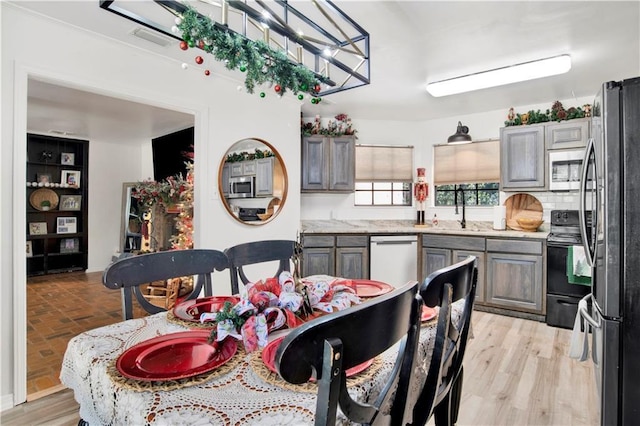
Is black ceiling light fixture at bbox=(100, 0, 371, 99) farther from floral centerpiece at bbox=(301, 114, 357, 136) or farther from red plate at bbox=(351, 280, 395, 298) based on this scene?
floral centerpiece at bbox=(301, 114, 357, 136)

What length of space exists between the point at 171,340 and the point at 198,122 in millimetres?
2448

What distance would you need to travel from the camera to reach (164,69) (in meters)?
2.84

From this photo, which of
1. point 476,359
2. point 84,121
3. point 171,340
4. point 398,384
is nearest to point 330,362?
point 398,384

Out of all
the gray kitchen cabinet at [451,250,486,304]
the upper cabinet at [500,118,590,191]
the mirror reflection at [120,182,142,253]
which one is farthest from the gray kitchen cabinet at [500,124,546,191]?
the mirror reflection at [120,182,142,253]

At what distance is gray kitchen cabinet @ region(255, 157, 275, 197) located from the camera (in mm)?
3648

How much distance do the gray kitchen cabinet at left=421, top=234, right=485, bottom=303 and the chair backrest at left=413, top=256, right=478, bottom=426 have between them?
269 cm

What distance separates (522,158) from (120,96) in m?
4.15

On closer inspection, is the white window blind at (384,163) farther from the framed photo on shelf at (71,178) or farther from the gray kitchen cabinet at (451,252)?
the framed photo on shelf at (71,178)

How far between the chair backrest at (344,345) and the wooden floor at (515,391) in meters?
1.58

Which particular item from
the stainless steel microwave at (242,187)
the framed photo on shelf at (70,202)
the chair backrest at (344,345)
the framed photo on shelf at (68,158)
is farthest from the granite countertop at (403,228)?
the framed photo on shelf at (68,158)

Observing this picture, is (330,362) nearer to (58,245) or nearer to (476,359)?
(476,359)

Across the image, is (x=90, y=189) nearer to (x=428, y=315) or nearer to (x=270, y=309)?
(x=270, y=309)

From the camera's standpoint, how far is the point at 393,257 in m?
4.27

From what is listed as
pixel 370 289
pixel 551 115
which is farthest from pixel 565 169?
pixel 370 289
